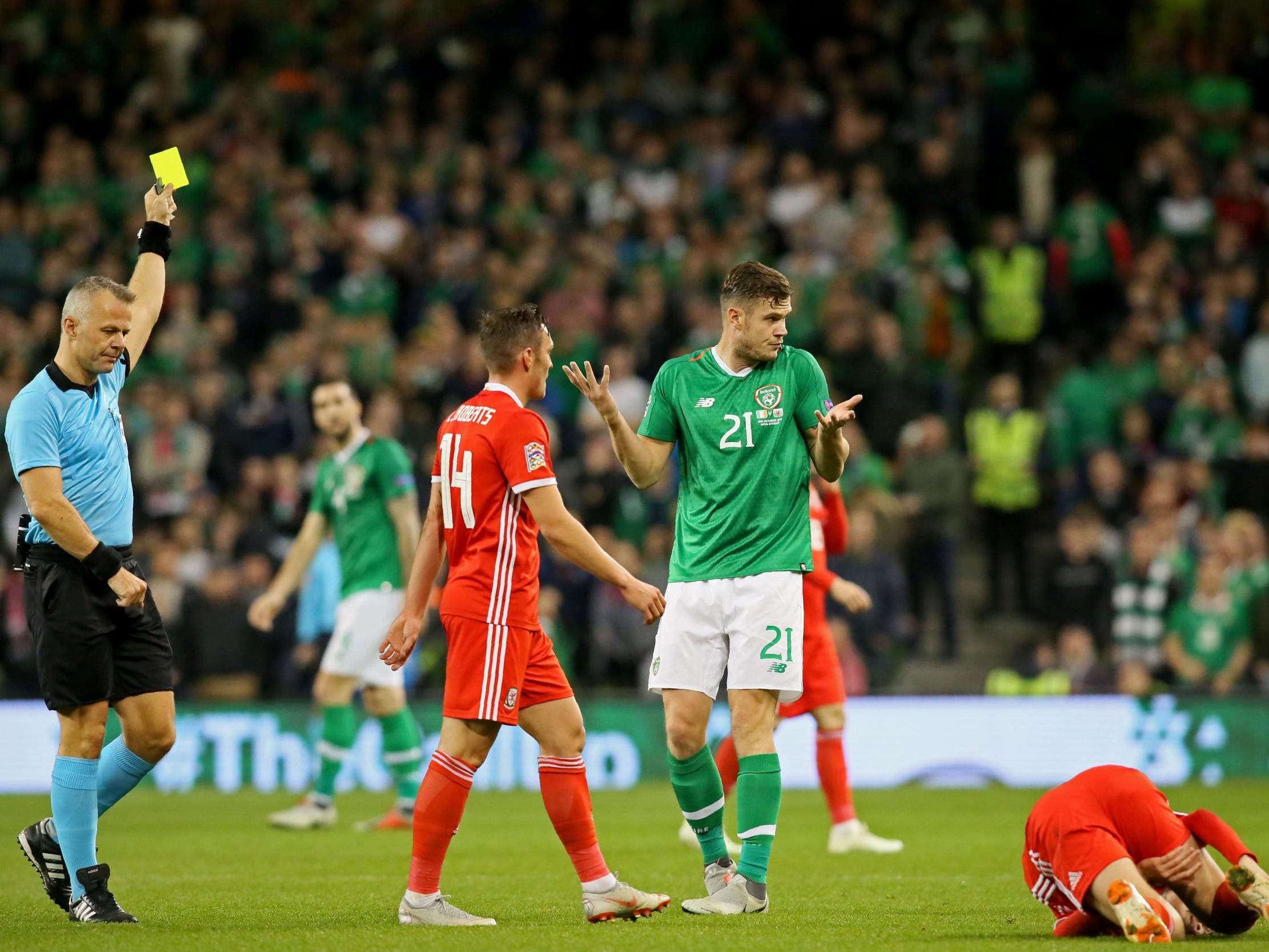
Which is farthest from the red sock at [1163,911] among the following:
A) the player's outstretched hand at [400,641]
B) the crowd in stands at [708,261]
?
the crowd in stands at [708,261]

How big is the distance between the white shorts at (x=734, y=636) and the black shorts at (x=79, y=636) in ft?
6.95

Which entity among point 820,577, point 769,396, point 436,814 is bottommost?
point 436,814

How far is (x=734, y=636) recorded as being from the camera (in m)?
7.11

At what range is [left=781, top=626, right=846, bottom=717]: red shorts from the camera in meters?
10.1

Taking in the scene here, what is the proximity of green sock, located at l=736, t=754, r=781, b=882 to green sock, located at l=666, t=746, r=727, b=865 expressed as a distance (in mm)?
232

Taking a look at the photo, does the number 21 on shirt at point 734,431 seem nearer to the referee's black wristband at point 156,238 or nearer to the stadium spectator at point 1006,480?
the referee's black wristband at point 156,238

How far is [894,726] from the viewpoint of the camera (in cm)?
1498

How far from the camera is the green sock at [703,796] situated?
718 cm

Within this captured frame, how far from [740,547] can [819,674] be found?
3.19 meters

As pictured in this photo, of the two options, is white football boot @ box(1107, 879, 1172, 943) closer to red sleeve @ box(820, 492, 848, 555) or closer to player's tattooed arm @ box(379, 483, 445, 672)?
player's tattooed arm @ box(379, 483, 445, 672)

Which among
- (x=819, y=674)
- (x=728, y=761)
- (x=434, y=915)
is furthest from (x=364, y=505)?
(x=434, y=915)

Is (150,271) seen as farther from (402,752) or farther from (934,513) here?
(934,513)

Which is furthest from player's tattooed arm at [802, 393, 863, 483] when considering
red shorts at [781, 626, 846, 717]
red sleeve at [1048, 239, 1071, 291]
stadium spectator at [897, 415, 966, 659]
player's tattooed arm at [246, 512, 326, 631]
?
red sleeve at [1048, 239, 1071, 291]

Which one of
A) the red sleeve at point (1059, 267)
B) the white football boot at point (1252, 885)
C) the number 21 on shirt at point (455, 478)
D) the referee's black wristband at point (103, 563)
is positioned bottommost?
the white football boot at point (1252, 885)
